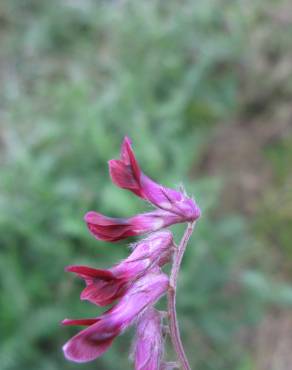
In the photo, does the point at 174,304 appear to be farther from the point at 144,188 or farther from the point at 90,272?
the point at 144,188

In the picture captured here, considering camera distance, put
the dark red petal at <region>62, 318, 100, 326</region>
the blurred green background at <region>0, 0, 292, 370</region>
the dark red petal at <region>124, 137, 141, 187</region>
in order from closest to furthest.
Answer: the dark red petal at <region>62, 318, 100, 326</region>, the dark red petal at <region>124, 137, 141, 187</region>, the blurred green background at <region>0, 0, 292, 370</region>

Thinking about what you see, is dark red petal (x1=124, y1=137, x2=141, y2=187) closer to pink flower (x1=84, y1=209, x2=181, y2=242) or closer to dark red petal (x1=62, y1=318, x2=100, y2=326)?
pink flower (x1=84, y1=209, x2=181, y2=242)

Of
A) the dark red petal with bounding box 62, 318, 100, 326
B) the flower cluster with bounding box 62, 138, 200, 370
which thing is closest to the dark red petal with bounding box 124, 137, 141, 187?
the flower cluster with bounding box 62, 138, 200, 370

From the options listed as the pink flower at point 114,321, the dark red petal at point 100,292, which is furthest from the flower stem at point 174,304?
the dark red petal at point 100,292

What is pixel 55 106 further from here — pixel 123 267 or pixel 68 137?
pixel 123 267

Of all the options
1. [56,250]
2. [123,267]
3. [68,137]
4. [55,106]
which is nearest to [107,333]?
[123,267]

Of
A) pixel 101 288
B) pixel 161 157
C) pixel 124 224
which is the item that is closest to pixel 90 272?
pixel 101 288
